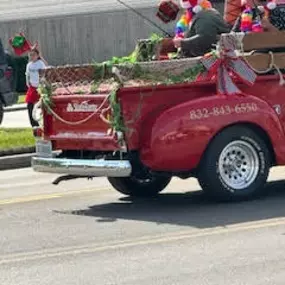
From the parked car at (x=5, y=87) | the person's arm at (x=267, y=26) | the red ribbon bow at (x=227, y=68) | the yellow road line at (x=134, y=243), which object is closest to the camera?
the yellow road line at (x=134, y=243)

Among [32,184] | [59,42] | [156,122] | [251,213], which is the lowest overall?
[59,42]

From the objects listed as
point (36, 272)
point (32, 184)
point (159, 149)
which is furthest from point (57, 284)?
point (32, 184)

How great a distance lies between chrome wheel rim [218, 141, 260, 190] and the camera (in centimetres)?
1089

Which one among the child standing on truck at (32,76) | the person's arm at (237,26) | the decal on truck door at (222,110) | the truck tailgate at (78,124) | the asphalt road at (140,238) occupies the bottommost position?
the child standing on truck at (32,76)

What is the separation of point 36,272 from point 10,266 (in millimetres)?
371

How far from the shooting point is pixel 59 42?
126ft

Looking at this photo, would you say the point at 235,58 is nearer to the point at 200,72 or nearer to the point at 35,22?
the point at 200,72

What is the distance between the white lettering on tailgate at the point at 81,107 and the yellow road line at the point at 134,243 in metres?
2.08

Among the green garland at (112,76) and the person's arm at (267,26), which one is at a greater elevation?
the person's arm at (267,26)

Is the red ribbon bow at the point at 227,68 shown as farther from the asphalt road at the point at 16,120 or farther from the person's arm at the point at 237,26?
the asphalt road at the point at 16,120

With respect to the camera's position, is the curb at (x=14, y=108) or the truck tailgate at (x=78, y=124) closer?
the truck tailgate at (x=78, y=124)

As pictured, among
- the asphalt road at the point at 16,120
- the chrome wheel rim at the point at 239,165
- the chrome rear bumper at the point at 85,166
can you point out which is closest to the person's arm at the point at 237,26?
the chrome wheel rim at the point at 239,165

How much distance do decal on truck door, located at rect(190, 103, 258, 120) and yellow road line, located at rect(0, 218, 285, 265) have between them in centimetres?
140

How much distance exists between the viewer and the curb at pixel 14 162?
16.3 metres
